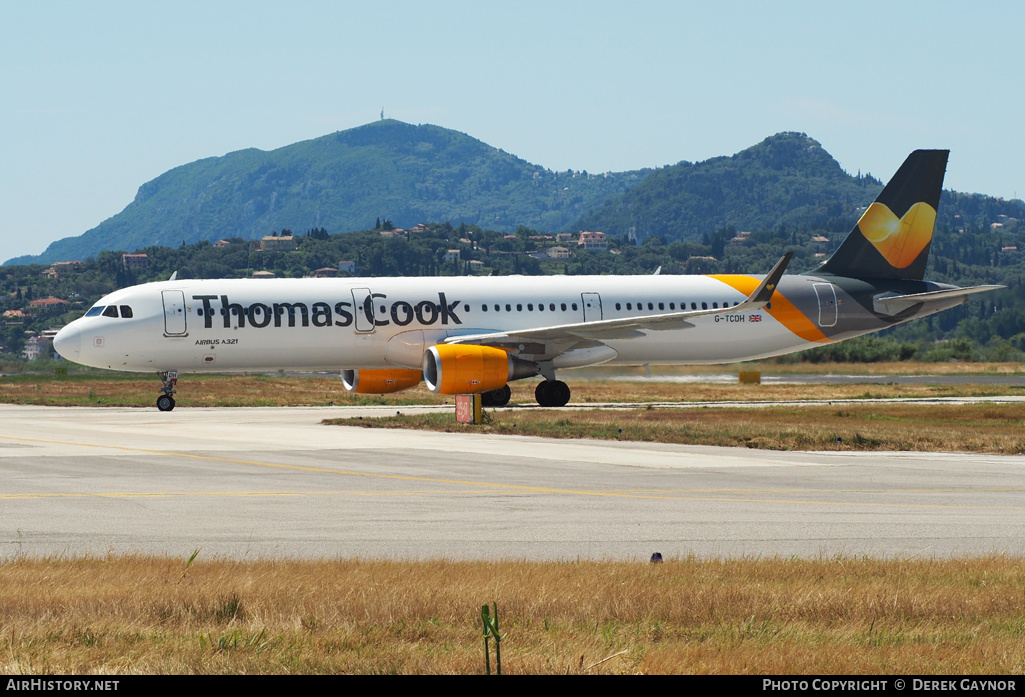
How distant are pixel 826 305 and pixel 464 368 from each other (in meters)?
15.0

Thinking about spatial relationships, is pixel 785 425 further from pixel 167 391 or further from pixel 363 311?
pixel 167 391

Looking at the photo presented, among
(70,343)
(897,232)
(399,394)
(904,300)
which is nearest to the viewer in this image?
(70,343)

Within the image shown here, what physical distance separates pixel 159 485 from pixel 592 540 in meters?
8.53

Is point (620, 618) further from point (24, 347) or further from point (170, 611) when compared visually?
point (24, 347)

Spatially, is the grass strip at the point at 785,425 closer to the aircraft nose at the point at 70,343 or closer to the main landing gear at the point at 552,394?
the main landing gear at the point at 552,394

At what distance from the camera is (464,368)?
36875 mm

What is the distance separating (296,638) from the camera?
8.54 meters

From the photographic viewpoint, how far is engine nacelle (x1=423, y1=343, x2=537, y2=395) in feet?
120

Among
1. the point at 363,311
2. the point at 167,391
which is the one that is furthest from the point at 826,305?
the point at 167,391

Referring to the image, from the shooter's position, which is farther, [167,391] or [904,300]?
[904,300]

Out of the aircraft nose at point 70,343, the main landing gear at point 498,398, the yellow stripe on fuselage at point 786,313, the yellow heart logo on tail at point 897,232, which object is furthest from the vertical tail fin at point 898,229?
the aircraft nose at point 70,343
